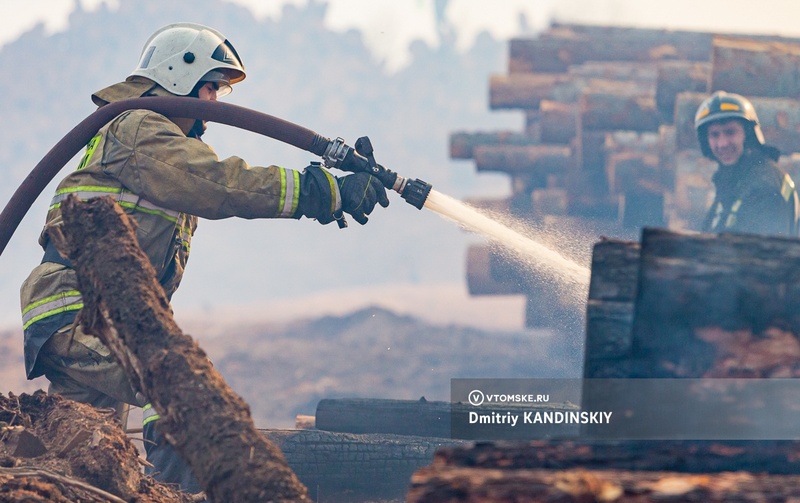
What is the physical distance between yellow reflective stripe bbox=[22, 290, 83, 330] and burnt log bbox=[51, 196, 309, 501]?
28.2 inches

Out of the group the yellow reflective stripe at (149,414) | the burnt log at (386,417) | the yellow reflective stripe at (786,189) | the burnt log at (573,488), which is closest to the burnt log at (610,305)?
the burnt log at (573,488)

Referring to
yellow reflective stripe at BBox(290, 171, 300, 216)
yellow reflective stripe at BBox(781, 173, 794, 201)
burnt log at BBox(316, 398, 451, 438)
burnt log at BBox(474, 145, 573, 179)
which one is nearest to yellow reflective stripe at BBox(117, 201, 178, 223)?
yellow reflective stripe at BBox(290, 171, 300, 216)

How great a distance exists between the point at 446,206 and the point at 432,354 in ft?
61.1

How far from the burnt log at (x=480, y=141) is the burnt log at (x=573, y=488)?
12.1m

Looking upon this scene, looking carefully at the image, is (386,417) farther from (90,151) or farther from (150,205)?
(90,151)

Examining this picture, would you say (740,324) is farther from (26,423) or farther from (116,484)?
(26,423)

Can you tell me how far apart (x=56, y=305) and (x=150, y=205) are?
22.6 inches

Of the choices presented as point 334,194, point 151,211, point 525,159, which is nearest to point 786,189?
point 334,194

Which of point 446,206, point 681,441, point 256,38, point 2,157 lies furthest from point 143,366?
point 256,38

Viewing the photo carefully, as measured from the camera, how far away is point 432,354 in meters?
23.4

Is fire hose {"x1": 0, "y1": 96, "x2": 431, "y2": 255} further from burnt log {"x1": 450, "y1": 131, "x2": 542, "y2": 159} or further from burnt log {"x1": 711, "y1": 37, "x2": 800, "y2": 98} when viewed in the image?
burnt log {"x1": 450, "y1": 131, "x2": 542, "y2": 159}

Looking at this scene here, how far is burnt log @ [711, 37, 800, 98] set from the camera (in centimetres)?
1027

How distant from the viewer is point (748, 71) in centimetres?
1028

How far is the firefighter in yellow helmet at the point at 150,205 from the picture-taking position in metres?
4.31
